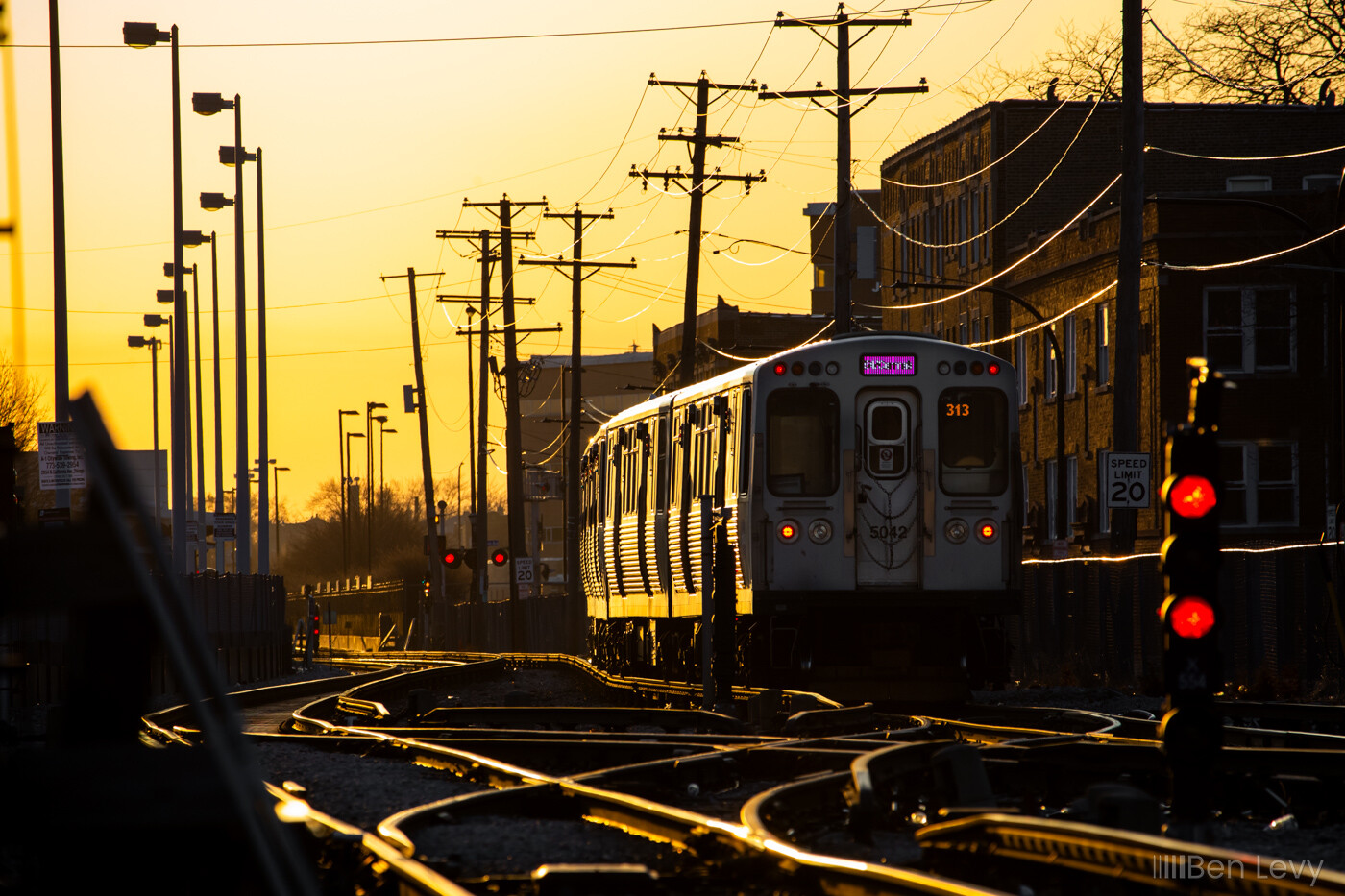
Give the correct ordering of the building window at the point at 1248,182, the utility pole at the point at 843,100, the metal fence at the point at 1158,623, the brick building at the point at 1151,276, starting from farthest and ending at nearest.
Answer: the building window at the point at 1248,182 < the brick building at the point at 1151,276 < the utility pole at the point at 843,100 < the metal fence at the point at 1158,623

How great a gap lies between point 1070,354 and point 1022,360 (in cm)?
391

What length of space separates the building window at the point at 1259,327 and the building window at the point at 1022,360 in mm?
8330

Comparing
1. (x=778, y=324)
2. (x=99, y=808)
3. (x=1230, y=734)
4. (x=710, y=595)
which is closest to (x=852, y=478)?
(x=710, y=595)

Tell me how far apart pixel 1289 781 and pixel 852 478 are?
9606mm

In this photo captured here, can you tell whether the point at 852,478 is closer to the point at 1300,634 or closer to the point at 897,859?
the point at 1300,634

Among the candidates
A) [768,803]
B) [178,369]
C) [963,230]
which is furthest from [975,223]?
[768,803]

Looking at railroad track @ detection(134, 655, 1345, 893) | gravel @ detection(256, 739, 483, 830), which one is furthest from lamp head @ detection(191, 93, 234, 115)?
gravel @ detection(256, 739, 483, 830)

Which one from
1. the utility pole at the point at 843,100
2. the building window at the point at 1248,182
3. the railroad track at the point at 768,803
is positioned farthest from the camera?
the building window at the point at 1248,182

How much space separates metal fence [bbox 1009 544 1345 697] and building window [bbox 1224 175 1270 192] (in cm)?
2716

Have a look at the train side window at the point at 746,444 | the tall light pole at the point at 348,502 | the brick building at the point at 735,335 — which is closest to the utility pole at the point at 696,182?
the train side window at the point at 746,444

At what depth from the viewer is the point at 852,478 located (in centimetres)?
1898

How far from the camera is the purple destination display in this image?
1903 centimetres

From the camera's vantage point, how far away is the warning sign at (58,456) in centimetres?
2161

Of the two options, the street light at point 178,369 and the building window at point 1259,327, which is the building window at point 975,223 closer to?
the building window at point 1259,327
